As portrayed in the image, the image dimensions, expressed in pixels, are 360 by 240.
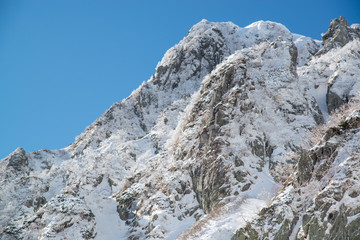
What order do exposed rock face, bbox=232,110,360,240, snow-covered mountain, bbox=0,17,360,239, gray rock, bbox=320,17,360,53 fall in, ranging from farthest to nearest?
gray rock, bbox=320,17,360,53
snow-covered mountain, bbox=0,17,360,239
exposed rock face, bbox=232,110,360,240

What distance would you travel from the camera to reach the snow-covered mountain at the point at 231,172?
81.4ft

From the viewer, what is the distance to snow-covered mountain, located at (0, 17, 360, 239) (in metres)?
24.8

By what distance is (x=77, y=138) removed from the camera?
319 feet

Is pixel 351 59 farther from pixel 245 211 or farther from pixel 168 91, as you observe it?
pixel 168 91

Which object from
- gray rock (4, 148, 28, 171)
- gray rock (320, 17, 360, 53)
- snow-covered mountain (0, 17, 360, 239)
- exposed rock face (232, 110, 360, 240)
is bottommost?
exposed rock face (232, 110, 360, 240)

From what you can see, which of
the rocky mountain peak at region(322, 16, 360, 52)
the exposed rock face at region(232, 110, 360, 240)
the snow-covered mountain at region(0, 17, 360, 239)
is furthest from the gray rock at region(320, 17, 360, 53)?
the exposed rock face at region(232, 110, 360, 240)

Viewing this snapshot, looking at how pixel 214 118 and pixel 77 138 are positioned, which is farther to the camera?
pixel 77 138

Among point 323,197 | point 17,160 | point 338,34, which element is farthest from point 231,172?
point 338,34

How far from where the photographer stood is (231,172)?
3969 cm

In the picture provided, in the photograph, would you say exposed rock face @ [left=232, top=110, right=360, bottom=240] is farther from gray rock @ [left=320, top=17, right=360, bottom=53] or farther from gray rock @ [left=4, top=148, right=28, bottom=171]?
gray rock @ [left=4, top=148, right=28, bottom=171]

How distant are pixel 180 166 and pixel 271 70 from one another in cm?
2494

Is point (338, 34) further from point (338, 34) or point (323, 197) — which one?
point (323, 197)

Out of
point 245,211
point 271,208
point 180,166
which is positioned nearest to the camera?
point 271,208

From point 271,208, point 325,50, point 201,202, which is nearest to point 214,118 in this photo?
point 201,202
